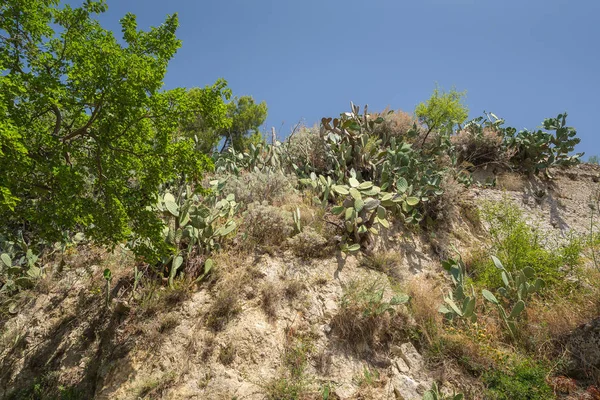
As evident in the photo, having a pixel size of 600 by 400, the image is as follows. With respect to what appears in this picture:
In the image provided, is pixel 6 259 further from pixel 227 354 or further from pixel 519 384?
pixel 519 384

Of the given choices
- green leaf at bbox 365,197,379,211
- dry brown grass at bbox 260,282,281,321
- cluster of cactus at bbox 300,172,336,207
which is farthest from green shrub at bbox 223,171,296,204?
dry brown grass at bbox 260,282,281,321

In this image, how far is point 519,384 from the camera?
12.1ft

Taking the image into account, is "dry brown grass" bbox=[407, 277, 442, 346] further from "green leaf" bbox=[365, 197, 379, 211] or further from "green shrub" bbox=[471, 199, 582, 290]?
"green leaf" bbox=[365, 197, 379, 211]

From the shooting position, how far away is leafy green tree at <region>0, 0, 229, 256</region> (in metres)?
3.65

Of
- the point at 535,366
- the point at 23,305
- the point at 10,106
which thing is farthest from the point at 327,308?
the point at 23,305

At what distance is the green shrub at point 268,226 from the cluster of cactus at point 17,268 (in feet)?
10.4

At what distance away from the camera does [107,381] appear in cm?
406

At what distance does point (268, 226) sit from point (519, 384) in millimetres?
3576

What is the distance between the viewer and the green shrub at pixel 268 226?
18.3 feet

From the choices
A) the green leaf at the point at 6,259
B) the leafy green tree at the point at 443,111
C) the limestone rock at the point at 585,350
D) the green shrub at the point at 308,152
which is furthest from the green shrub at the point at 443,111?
the green leaf at the point at 6,259

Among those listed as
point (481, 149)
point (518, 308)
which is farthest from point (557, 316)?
point (481, 149)

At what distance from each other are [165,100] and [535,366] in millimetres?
4971

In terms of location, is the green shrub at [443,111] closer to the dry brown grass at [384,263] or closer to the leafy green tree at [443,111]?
the leafy green tree at [443,111]

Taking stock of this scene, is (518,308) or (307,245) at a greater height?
(307,245)
